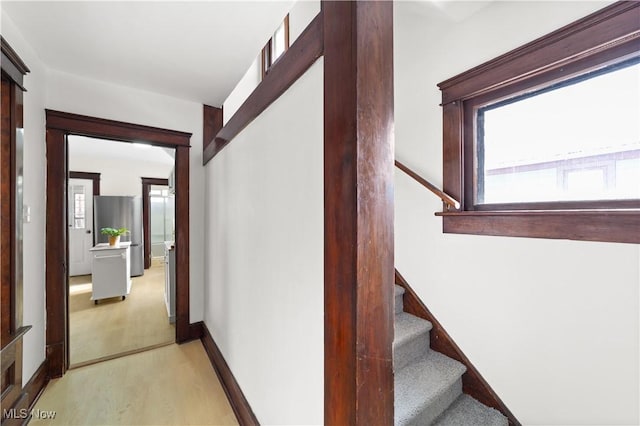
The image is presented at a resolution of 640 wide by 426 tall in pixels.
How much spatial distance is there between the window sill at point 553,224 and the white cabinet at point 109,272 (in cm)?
449

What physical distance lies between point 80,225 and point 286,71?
22.1 ft

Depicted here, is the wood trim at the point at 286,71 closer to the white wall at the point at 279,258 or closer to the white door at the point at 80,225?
the white wall at the point at 279,258

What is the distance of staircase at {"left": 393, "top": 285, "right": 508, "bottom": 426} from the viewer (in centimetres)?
145

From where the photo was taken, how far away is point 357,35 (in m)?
0.74

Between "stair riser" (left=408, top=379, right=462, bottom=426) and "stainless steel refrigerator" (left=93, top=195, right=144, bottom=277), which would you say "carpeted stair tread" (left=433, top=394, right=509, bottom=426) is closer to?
"stair riser" (left=408, top=379, right=462, bottom=426)

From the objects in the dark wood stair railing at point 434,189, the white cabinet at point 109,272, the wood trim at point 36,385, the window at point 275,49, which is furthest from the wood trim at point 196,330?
the window at point 275,49

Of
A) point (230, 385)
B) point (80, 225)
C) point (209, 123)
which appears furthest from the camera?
point (80, 225)

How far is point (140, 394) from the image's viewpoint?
6.49 ft

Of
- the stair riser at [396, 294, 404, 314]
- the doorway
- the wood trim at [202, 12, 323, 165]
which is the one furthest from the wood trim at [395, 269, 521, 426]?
the doorway

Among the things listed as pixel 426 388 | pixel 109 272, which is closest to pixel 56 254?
pixel 109 272

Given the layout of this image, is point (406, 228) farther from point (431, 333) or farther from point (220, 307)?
point (220, 307)

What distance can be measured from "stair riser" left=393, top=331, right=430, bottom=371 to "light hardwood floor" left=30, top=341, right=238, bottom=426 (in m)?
1.12

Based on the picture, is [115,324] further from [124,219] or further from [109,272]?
[124,219]

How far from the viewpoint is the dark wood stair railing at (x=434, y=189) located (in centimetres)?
169
